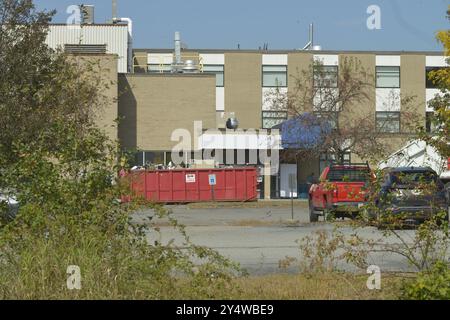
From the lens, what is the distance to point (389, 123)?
1736 inches

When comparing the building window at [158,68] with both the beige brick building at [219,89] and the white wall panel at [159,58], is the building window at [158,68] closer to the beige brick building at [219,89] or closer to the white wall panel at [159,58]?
the beige brick building at [219,89]

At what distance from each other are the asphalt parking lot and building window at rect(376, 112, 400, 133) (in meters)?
12.0

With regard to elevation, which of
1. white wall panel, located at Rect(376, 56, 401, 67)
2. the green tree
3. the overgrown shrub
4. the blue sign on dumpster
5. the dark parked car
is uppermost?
white wall panel, located at Rect(376, 56, 401, 67)

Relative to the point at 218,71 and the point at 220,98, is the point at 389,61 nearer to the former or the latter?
the point at 218,71

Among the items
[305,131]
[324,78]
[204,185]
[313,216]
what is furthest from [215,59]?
[313,216]

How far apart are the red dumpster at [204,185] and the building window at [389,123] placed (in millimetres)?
8404

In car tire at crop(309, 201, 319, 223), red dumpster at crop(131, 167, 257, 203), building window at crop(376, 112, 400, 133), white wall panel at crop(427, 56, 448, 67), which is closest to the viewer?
car tire at crop(309, 201, 319, 223)

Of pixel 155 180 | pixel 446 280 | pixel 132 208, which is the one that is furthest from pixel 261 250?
pixel 155 180

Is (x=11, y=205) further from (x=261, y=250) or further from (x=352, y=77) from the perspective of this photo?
(x=352, y=77)

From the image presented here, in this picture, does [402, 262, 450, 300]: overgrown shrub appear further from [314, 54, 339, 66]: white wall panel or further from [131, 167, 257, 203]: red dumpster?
[314, 54, 339, 66]: white wall panel

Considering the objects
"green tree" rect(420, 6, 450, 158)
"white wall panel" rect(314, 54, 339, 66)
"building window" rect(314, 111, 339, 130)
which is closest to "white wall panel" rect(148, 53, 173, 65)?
"white wall panel" rect(314, 54, 339, 66)

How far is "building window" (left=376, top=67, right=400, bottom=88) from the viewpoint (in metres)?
54.3

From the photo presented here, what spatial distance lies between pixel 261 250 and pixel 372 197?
247 inches
